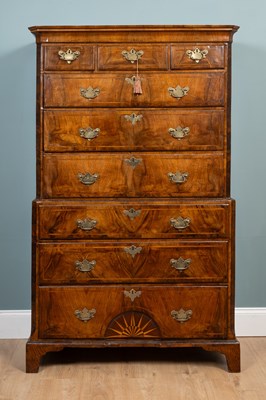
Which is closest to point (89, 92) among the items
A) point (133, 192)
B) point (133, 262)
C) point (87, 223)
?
point (133, 192)

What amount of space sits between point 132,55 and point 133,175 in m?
0.56

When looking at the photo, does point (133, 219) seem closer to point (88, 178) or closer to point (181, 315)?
point (88, 178)

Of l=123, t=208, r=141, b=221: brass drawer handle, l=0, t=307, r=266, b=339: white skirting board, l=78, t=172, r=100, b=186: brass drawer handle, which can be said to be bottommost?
l=0, t=307, r=266, b=339: white skirting board

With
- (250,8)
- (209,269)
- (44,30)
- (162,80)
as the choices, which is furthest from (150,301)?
(250,8)

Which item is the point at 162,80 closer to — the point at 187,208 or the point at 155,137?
the point at 155,137

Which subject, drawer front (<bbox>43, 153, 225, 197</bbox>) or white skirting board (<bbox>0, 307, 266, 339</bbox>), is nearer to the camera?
drawer front (<bbox>43, 153, 225, 197</bbox>)

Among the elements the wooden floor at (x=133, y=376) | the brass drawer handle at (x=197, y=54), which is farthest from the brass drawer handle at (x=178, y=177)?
the wooden floor at (x=133, y=376)

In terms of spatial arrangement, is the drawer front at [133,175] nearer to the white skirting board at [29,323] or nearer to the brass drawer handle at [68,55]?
the brass drawer handle at [68,55]

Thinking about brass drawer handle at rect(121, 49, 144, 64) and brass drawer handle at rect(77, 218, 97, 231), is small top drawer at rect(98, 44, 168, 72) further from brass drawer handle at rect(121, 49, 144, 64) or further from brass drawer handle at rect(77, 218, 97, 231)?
brass drawer handle at rect(77, 218, 97, 231)

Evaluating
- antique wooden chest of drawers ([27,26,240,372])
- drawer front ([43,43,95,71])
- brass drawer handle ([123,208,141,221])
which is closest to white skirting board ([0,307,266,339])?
antique wooden chest of drawers ([27,26,240,372])

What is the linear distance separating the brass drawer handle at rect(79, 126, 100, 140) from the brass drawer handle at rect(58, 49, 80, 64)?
1.05 ft

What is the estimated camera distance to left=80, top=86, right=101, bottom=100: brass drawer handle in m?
3.99

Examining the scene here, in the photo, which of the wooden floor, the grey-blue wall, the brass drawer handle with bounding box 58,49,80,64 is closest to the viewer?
the wooden floor

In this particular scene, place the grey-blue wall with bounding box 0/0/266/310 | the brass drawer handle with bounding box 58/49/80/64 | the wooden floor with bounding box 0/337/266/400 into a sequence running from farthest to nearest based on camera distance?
the grey-blue wall with bounding box 0/0/266/310
the brass drawer handle with bounding box 58/49/80/64
the wooden floor with bounding box 0/337/266/400
